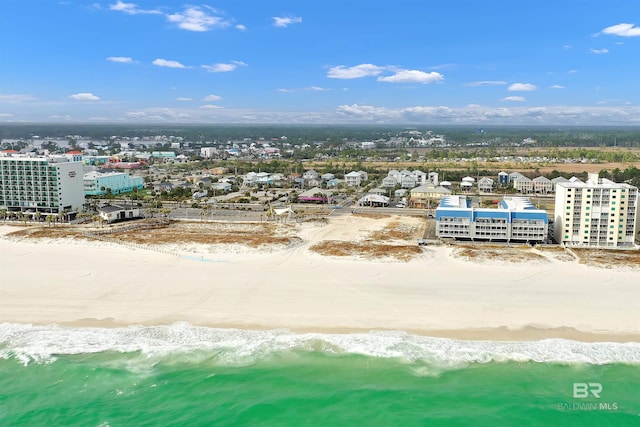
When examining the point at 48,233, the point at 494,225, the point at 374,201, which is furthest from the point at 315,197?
the point at 48,233

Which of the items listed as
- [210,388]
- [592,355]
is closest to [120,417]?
[210,388]

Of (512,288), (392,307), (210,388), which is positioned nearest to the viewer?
(210,388)

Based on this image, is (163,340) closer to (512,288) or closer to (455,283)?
(455,283)

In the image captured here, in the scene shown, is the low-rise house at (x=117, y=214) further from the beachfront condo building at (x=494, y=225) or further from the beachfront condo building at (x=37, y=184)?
the beachfront condo building at (x=494, y=225)

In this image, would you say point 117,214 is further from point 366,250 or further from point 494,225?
point 494,225

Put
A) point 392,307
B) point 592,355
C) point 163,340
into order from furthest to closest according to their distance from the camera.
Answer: point 392,307
point 163,340
point 592,355

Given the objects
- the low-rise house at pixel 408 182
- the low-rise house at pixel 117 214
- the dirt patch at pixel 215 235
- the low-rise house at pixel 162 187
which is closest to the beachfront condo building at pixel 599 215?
the dirt patch at pixel 215 235
